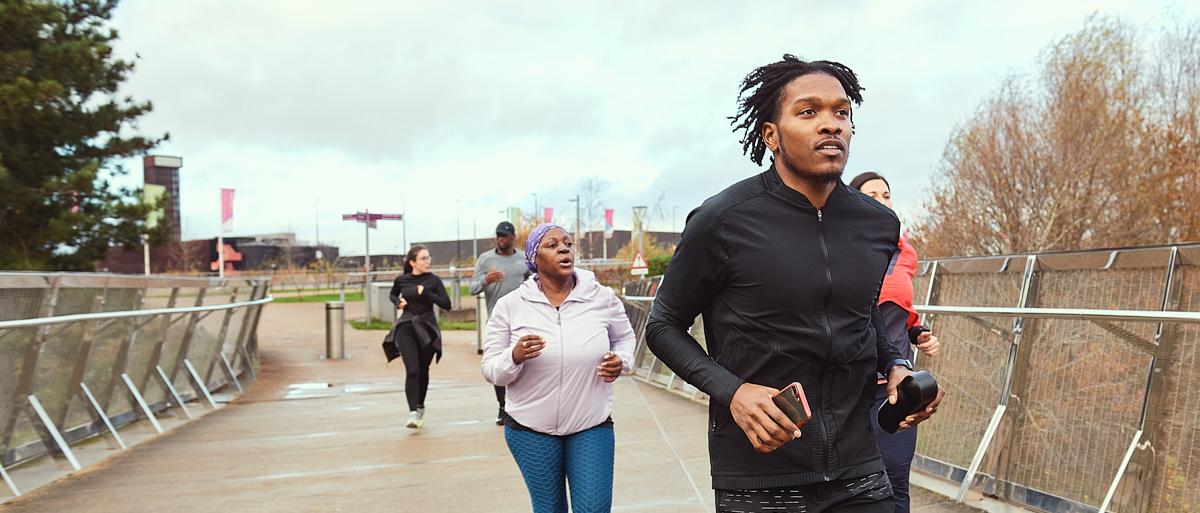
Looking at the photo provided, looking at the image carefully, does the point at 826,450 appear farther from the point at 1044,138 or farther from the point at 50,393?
the point at 1044,138

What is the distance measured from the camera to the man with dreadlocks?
2.44 m

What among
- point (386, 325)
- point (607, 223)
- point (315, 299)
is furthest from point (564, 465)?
point (315, 299)

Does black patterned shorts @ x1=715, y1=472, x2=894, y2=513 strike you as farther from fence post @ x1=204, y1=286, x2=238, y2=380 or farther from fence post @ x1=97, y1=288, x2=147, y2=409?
fence post @ x1=204, y1=286, x2=238, y2=380

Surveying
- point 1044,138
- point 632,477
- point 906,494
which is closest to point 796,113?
point 906,494

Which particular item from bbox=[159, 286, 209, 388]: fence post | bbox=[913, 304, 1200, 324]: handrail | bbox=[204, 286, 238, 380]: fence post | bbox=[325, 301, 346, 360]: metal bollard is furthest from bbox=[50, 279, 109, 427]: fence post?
bbox=[325, 301, 346, 360]: metal bollard

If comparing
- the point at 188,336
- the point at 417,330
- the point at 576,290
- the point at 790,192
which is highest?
the point at 790,192

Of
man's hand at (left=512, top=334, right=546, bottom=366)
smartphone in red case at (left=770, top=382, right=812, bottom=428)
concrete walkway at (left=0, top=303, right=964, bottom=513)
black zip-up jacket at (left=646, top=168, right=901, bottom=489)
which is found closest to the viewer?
smartphone in red case at (left=770, top=382, right=812, bottom=428)

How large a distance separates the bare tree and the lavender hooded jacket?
18.8 m

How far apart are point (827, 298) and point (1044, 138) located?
21699 millimetres

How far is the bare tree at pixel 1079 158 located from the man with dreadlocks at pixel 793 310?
67.1 ft

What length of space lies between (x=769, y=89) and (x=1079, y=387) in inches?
135

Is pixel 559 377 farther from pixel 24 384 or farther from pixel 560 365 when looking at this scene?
pixel 24 384

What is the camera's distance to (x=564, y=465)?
14.4 feet

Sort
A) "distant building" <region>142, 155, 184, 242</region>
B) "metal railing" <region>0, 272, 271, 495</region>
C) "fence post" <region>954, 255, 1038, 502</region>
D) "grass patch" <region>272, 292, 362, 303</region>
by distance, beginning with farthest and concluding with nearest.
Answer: "distant building" <region>142, 155, 184, 242</region> < "grass patch" <region>272, 292, 362, 303</region> < "metal railing" <region>0, 272, 271, 495</region> < "fence post" <region>954, 255, 1038, 502</region>
